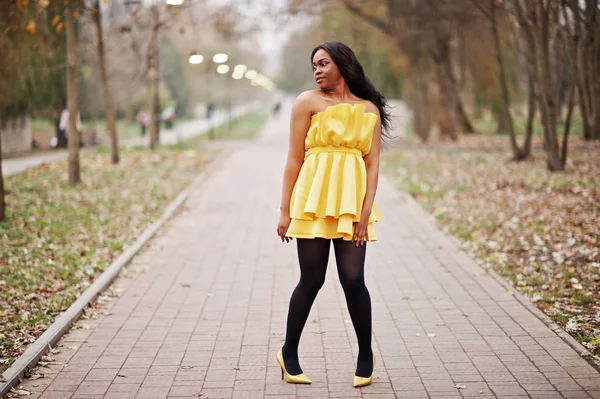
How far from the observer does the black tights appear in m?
4.41

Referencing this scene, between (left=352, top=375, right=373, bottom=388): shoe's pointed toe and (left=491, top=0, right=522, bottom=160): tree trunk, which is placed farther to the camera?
(left=491, top=0, right=522, bottom=160): tree trunk

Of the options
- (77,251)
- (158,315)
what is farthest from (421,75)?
(158,315)

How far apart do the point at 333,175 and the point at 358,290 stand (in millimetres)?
719

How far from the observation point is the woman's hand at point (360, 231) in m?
4.34

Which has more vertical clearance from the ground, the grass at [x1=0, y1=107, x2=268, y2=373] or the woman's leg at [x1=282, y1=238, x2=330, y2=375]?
the woman's leg at [x1=282, y1=238, x2=330, y2=375]

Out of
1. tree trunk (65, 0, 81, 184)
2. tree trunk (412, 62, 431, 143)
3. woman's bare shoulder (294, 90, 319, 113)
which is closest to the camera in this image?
woman's bare shoulder (294, 90, 319, 113)

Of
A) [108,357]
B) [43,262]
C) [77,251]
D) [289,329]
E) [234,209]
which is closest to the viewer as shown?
[289,329]

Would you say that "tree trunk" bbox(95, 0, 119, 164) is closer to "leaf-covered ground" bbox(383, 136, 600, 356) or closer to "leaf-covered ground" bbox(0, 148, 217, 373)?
"leaf-covered ground" bbox(0, 148, 217, 373)

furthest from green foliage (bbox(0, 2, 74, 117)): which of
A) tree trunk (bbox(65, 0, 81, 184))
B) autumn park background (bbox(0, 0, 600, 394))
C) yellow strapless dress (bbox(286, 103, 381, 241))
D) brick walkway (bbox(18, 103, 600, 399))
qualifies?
yellow strapless dress (bbox(286, 103, 381, 241))

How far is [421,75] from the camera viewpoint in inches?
1186

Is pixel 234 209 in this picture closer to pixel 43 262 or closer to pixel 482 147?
pixel 43 262

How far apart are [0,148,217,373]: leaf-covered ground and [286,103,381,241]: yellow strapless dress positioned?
7.63ft

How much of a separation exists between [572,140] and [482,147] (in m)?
3.43

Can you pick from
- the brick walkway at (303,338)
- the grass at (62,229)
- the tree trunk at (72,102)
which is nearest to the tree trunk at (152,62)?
the grass at (62,229)
